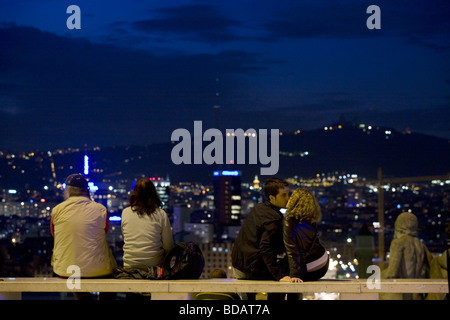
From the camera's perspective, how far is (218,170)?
65750 mm

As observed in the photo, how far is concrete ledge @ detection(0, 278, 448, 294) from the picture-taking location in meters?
5.96

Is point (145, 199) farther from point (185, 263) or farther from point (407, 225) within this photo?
point (407, 225)

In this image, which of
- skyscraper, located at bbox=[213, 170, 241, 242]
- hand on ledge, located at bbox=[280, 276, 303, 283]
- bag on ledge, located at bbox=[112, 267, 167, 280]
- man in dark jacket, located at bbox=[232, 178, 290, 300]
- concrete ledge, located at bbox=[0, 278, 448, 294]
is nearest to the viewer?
concrete ledge, located at bbox=[0, 278, 448, 294]

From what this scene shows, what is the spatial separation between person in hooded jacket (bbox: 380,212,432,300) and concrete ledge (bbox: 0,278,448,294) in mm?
1279

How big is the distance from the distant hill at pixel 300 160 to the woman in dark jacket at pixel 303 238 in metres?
38.2

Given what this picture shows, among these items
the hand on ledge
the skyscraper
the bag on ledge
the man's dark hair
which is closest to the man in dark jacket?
the man's dark hair

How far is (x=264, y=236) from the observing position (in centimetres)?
625

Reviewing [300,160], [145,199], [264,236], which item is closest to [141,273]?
[145,199]

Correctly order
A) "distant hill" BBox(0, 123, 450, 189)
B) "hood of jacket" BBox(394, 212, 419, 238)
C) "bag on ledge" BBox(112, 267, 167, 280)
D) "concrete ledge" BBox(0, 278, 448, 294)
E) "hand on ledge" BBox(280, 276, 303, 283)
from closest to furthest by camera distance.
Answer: "concrete ledge" BBox(0, 278, 448, 294) → "hand on ledge" BBox(280, 276, 303, 283) → "bag on ledge" BBox(112, 267, 167, 280) → "hood of jacket" BBox(394, 212, 419, 238) → "distant hill" BBox(0, 123, 450, 189)

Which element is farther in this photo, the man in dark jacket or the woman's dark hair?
the woman's dark hair

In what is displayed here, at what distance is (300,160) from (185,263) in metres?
44.4

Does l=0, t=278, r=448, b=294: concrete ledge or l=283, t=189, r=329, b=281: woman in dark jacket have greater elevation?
l=283, t=189, r=329, b=281: woman in dark jacket

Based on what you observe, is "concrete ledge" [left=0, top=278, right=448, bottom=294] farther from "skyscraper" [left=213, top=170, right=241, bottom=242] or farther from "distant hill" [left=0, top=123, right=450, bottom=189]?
"skyscraper" [left=213, top=170, right=241, bottom=242]
